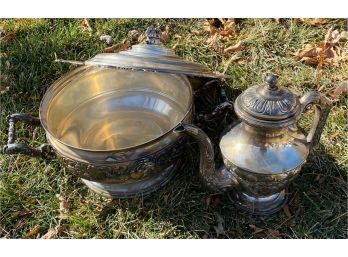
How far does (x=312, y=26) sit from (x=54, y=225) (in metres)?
2.28

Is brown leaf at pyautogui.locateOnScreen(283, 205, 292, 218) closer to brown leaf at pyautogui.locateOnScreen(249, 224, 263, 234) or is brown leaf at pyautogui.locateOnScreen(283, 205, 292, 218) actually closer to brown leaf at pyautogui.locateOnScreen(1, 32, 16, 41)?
brown leaf at pyautogui.locateOnScreen(249, 224, 263, 234)

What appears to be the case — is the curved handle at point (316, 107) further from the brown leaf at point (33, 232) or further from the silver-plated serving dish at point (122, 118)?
the brown leaf at point (33, 232)

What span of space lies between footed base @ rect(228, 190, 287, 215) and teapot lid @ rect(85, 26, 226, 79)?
0.65 meters

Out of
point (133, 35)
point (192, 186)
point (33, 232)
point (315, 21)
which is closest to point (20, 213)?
point (33, 232)

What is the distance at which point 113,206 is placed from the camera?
2.45 meters

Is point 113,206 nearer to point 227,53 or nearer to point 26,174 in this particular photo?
point 26,174

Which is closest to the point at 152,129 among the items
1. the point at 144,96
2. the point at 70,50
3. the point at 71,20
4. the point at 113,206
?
the point at 144,96

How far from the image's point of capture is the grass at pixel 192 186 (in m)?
2.35

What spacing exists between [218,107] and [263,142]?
1.66ft

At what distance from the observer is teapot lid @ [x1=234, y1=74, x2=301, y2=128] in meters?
1.86

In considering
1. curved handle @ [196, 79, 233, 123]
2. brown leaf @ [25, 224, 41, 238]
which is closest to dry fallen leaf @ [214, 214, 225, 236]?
curved handle @ [196, 79, 233, 123]

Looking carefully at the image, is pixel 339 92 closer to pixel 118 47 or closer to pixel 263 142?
pixel 263 142

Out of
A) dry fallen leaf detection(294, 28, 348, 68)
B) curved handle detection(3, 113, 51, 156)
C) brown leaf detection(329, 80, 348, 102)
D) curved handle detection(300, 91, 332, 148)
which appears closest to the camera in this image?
curved handle detection(300, 91, 332, 148)

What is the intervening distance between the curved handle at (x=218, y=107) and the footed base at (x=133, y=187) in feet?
1.21
